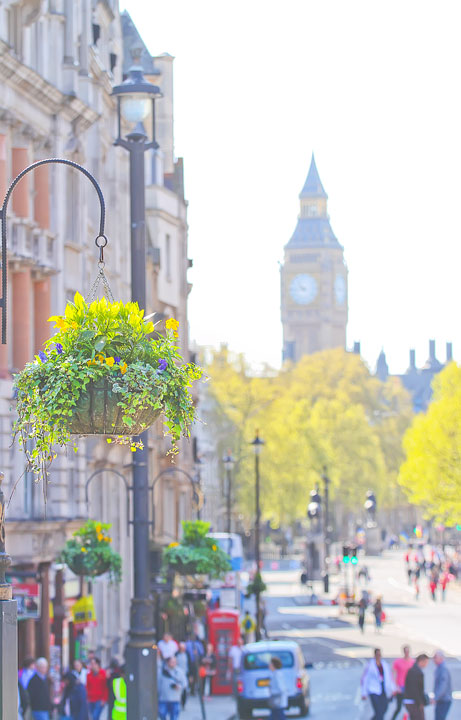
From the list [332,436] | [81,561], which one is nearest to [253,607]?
[81,561]

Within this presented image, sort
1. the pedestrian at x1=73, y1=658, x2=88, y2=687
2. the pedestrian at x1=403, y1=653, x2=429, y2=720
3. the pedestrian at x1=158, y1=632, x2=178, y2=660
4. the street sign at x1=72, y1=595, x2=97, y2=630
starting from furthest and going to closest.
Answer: the street sign at x1=72, y1=595, x2=97, y2=630 → the pedestrian at x1=158, y1=632, x2=178, y2=660 → the pedestrian at x1=73, y1=658, x2=88, y2=687 → the pedestrian at x1=403, y1=653, x2=429, y2=720

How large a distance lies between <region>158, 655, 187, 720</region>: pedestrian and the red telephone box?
1085 centimetres

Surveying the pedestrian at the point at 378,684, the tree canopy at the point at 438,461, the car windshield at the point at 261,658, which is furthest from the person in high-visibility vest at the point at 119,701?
the tree canopy at the point at 438,461

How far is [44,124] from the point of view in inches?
1234

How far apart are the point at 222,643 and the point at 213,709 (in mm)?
3281

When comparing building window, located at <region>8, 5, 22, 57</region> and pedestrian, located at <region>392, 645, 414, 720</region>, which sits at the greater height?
building window, located at <region>8, 5, 22, 57</region>

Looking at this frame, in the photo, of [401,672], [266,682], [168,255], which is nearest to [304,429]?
[168,255]

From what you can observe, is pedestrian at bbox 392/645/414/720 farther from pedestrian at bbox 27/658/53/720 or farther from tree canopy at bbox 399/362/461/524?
tree canopy at bbox 399/362/461/524

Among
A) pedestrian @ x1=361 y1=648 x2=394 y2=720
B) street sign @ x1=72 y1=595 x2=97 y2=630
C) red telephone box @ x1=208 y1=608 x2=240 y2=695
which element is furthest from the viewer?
red telephone box @ x1=208 y1=608 x2=240 y2=695

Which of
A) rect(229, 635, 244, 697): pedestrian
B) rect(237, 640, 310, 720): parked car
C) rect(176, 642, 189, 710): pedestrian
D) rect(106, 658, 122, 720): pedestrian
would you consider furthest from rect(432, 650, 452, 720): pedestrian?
rect(229, 635, 244, 697): pedestrian

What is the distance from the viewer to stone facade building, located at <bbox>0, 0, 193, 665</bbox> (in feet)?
95.5

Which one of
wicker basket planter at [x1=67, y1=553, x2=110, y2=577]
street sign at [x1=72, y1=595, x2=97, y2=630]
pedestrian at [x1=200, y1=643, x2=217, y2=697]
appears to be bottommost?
pedestrian at [x1=200, y1=643, x2=217, y2=697]

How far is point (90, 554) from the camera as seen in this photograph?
1037 inches

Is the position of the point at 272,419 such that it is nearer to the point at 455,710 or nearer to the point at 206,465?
the point at 206,465
